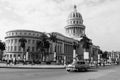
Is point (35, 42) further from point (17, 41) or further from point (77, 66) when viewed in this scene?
point (77, 66)

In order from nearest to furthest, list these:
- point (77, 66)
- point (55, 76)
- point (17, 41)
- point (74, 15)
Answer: point (55, 76)
point (77, 66)
point (17, 41)
point (74, 15)

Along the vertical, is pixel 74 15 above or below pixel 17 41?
above

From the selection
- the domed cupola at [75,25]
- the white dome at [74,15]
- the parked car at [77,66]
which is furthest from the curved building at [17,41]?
the parked car at [77,66]

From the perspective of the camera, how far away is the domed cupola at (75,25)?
153875mm

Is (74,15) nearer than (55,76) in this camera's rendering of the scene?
No

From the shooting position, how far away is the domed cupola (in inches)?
6058

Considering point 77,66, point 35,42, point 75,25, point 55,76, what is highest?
point 75,25

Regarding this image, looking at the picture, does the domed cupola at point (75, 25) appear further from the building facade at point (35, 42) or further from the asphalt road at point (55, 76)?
the asphalt road at point (55, 76)

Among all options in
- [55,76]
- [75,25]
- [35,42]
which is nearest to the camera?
[55,76]

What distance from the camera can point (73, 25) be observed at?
154 m

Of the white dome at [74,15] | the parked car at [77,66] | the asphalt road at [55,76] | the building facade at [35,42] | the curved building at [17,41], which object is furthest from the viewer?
the white dome at [74,15]

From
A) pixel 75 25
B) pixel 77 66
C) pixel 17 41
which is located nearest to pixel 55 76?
pixel 77 66

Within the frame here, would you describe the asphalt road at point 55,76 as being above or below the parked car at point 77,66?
below

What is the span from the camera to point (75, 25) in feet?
503
